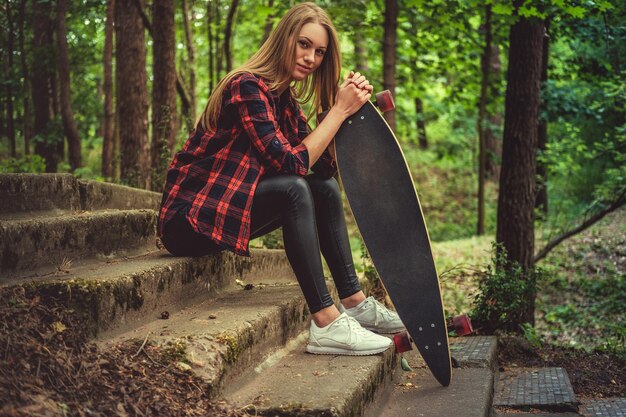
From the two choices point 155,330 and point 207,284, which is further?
point 207,284

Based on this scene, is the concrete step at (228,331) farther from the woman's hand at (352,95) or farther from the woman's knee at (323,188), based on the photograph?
the woman's hand at (352,95)

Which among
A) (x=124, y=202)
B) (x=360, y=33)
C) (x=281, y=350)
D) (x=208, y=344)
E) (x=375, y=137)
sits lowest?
(x=281, y=350)

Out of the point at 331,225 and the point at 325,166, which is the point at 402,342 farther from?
the point at 325,166

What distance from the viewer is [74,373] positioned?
1952mm

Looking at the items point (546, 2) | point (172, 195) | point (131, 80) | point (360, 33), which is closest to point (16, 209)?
point (172, 195)

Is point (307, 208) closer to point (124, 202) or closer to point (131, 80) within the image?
point (124, 202)

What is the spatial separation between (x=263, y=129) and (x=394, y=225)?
0.70 m

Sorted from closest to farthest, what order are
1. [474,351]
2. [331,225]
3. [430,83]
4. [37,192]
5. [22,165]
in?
[331,225] < [37,192] < [474,351] < [22,165] < [430,83]

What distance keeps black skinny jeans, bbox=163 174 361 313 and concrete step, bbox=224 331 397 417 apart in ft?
0.82

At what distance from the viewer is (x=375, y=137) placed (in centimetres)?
298

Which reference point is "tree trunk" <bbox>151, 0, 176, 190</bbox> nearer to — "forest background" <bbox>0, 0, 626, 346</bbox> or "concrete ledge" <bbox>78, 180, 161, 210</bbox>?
"forest background" <bbox>0, 0, 626, 346</bbox>

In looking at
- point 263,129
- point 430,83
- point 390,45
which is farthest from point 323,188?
point 430,83

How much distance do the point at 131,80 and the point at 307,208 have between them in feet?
16.3

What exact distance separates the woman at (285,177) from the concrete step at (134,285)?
14cm
